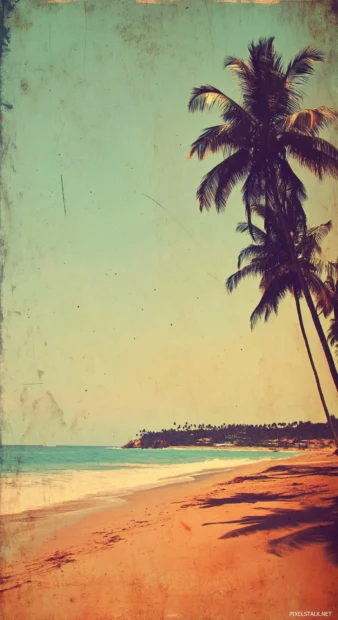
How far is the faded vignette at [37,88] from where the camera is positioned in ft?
13.6

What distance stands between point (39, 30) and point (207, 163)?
5.42 feet

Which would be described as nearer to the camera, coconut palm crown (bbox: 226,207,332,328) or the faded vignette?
the faded vignette

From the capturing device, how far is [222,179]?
190 inches

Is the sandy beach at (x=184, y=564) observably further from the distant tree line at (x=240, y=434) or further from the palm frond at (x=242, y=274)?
the palm frond at (x=242, y=274)

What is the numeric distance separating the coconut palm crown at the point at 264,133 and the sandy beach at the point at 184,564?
236 centimetres

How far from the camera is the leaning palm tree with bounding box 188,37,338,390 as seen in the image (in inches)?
181

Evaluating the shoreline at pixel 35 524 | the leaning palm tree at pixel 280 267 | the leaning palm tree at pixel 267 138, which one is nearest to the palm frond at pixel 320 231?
the leaning palm tree at pixel 280 267

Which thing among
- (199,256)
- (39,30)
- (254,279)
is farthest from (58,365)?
(39,30)

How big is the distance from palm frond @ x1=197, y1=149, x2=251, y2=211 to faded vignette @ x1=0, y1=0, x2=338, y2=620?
31.8 inches

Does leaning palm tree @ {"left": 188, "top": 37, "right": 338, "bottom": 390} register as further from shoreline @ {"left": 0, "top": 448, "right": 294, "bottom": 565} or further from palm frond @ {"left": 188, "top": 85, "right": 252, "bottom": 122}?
shoreline @ {"left": 0, "top": 448, "right": 294, "bottom": 565}

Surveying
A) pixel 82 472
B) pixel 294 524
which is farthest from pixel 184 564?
pixel 82 472

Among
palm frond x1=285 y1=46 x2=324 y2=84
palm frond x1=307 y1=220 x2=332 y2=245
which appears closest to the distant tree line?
palm frond x1=307 y1=220 x2=332 y2=245

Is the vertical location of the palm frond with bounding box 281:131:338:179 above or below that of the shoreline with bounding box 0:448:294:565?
above

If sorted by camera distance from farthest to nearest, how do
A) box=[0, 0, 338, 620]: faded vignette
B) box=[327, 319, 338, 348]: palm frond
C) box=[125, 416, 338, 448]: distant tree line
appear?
box=[327, 319, 338, 348]: palm frond
box=[125, 416, 338, 448]: distant tree line
box=[0, 0, 338, 620]: faded vignette
